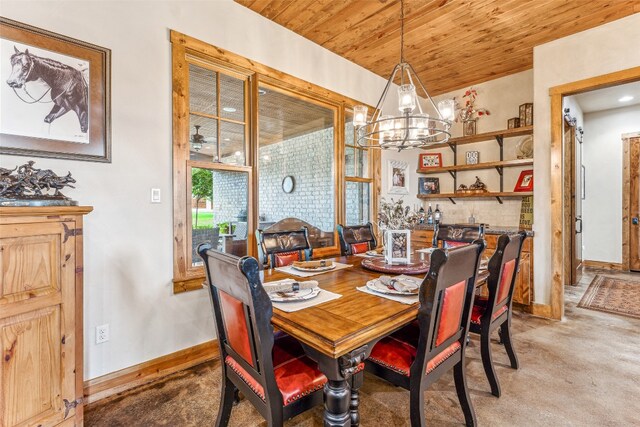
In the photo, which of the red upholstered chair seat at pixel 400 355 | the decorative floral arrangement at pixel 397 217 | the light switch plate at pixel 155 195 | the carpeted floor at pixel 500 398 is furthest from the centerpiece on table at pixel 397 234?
the light switch plate at pixel 155 195

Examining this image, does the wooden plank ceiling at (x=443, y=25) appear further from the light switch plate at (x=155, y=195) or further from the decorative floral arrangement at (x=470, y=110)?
the light switch plate at (x=155, y=195)

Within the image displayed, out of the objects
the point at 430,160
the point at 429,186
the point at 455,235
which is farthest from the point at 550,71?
the point at 455,235

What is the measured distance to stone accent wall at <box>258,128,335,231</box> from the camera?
4102 millimetres

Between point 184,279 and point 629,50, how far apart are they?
4.40 metres

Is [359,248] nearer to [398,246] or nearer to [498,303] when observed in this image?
[398,246]

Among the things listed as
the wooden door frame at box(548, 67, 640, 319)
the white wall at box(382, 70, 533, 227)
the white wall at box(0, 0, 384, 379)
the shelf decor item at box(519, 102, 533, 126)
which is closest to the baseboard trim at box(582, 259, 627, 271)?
the white wall at box(382, 70, 533, 227)

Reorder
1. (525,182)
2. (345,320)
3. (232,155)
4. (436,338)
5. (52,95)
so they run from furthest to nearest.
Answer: (525,182)
(232,155)
(52,95)
(436,338)
(345,320)

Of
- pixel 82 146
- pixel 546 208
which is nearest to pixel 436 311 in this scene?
pixel 82 146

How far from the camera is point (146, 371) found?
213 centimetres

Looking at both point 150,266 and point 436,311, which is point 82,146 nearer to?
point 150,266

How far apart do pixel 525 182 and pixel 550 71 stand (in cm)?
128

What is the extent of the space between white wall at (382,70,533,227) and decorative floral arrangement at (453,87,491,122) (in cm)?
6

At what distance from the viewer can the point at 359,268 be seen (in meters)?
2.15

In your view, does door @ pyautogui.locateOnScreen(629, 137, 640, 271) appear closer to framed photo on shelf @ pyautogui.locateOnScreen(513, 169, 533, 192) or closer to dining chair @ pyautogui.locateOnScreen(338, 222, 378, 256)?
framed photo on shelf @ pyautogui.locateOnScreen(513, 169, 533, 192)
